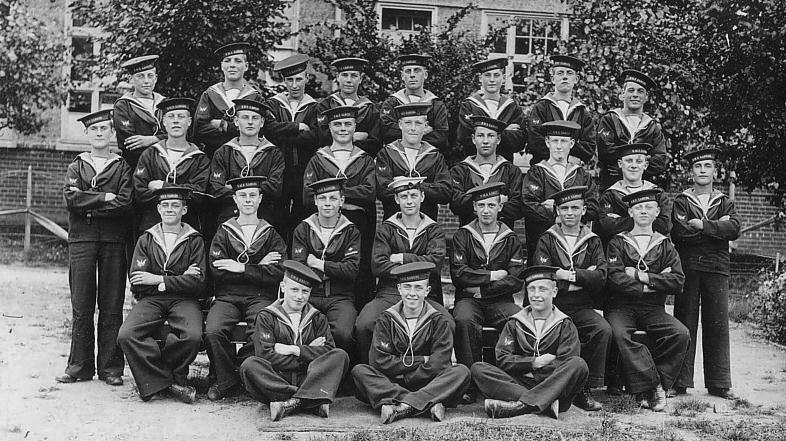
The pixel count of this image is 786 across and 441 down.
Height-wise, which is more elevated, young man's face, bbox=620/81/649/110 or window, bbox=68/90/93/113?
window, bbox=68/90/93/113

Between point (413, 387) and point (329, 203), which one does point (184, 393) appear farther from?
point (329, 203)

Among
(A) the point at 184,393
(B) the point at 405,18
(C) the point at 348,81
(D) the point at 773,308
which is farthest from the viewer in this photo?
(B) the point at 405,18

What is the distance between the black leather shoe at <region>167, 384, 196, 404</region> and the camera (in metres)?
6.90

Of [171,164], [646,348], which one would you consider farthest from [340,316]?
[646,348]

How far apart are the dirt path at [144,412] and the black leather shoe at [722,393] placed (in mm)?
98

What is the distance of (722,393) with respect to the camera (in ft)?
25.4

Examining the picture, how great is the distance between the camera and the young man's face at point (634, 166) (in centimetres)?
783

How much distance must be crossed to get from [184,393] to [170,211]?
4.88 ft

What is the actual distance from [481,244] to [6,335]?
4870 millimetres

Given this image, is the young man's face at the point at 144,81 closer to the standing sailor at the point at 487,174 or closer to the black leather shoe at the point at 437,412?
the standing sailor at the point at 487,174

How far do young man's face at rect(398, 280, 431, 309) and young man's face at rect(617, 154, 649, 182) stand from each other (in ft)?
7.37

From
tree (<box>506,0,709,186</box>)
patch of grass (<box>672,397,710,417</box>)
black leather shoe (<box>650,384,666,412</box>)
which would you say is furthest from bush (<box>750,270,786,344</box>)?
black leather shoe (<box>650,384,666,412</box>)

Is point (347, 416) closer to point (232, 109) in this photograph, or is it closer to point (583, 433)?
point (583, 433)

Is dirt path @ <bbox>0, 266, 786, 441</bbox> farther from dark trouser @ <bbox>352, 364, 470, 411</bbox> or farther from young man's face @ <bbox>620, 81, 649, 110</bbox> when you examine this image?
young man's face @ <bbox>620, 81, 649, 110</bbox>
